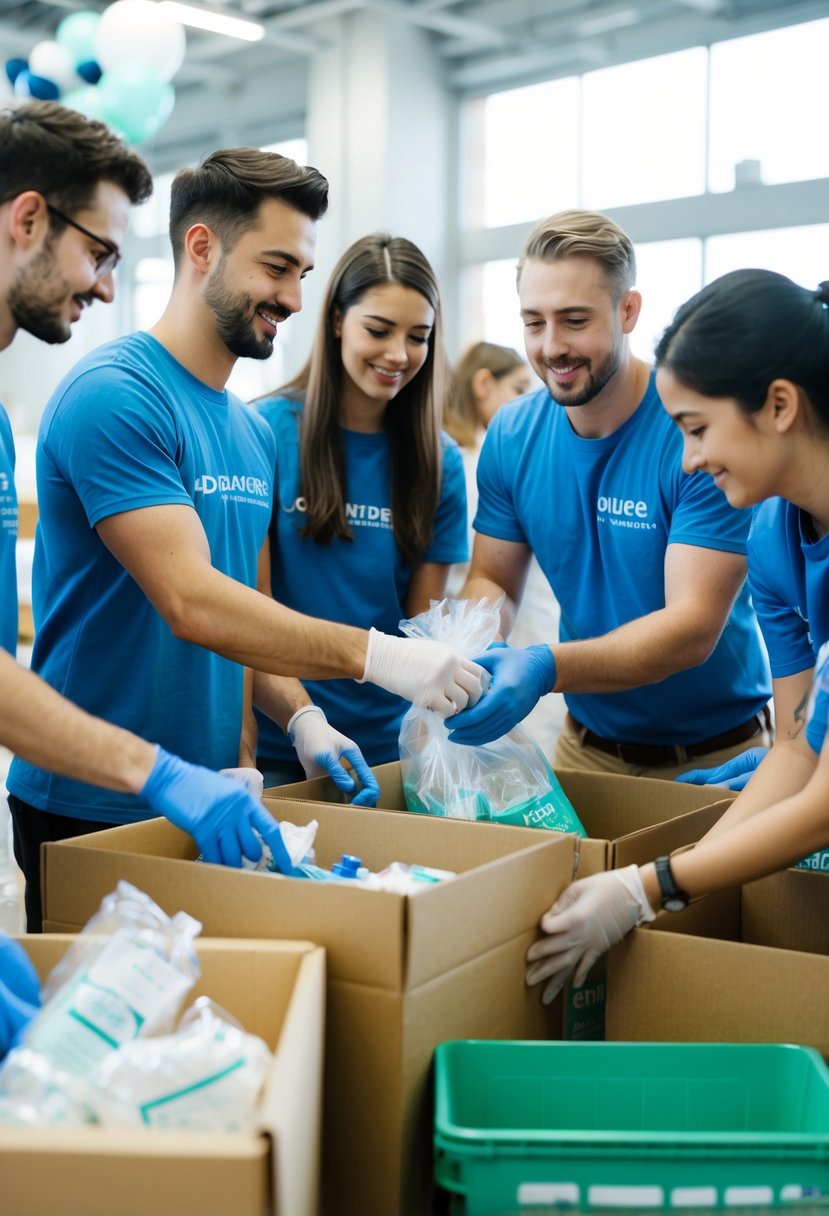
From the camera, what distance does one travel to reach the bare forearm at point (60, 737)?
1.14 metres

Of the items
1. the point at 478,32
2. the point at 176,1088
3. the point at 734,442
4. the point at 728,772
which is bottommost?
the point at 176,1088

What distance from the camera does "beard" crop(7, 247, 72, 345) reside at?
1.33 metres

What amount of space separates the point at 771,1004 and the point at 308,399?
4.33ft

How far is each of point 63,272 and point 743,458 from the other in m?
0.78

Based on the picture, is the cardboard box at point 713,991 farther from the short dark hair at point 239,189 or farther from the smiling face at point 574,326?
the short dark hair at point 239,189

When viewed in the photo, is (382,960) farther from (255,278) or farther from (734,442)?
(255,278)

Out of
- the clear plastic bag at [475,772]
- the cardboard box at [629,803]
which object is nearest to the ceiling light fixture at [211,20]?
the clear plastic bag at [475,772]

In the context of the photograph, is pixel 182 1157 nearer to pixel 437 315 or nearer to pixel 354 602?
pixel 354 602

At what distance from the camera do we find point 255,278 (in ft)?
5.51

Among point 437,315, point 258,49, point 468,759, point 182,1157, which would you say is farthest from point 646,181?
point 182,1157

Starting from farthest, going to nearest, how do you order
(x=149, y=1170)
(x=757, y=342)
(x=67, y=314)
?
(x=67, y=314) → (x=757, y=342) → (x=149, y=1170)

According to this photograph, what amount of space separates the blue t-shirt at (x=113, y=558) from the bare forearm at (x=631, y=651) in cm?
51

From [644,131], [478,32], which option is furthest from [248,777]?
[478,32]

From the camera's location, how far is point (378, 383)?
2047 millimetres
